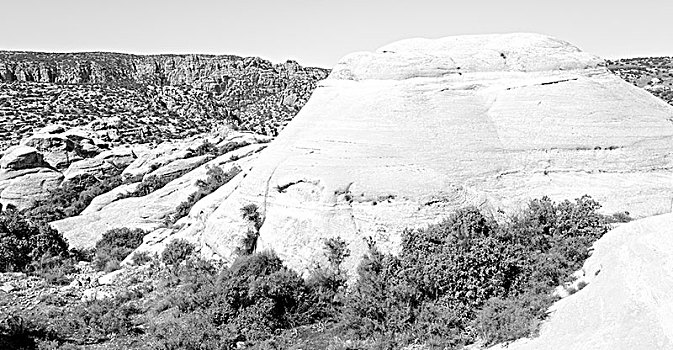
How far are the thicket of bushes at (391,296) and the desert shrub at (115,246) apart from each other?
5010 millimetres

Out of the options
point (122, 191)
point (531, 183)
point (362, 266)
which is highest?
point (531, 183)

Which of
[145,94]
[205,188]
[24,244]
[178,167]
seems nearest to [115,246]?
[24,244]

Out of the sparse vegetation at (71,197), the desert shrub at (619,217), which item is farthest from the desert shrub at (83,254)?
the desert shrub at (619,217)

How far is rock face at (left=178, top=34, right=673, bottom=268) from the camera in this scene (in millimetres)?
15719

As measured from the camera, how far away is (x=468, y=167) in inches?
642

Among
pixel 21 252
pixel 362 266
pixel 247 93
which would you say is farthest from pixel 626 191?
pixel 247 93

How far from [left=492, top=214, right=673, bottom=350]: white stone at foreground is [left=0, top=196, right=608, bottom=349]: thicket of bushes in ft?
1.73

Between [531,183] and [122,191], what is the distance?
24.8 metres

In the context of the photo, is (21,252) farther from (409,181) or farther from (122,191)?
(409,181)

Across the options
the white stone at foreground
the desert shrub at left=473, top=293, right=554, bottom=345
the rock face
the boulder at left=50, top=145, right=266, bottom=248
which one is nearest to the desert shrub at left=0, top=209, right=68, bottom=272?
the boulder at left=50, top=145, right=266, bottom=248

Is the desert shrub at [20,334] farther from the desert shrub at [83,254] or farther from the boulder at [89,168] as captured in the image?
the boulder at [89,168]

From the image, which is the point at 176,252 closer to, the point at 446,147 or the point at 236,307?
the point at 236,307

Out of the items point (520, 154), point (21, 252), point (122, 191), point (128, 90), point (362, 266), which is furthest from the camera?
point (128, 90)

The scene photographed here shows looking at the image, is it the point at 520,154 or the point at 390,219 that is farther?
the point at 520,154
